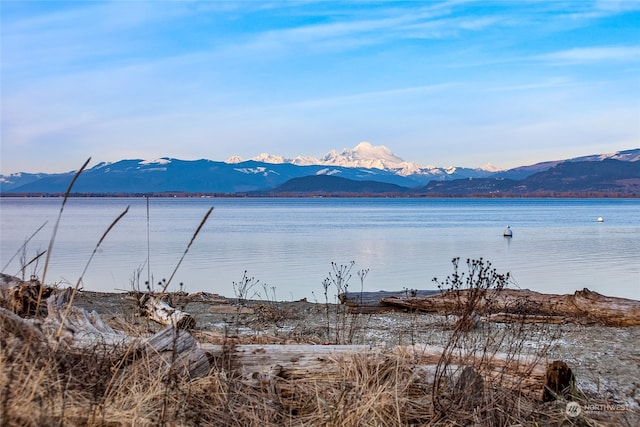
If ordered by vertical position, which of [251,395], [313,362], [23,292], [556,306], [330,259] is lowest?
[330,259]

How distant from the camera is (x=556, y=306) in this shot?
512 inches

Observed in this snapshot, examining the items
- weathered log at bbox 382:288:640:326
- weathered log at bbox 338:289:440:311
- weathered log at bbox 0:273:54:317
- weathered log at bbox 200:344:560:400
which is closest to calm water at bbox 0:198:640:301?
weathered log at bbox 0:273:54:317

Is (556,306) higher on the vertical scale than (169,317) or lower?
lower

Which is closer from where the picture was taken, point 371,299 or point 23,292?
point 23,292

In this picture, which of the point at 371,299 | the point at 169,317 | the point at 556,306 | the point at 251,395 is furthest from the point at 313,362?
the point at 556,306

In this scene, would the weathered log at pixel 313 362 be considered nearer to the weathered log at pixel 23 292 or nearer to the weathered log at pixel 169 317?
the weathered log at pixel 169 317

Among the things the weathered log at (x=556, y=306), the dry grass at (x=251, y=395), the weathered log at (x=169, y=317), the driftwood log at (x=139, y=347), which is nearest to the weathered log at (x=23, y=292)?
the weathered log at (x=169, y=317)

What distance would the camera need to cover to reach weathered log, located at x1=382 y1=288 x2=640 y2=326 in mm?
12250

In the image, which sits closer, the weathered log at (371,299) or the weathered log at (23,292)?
the weathered log at (23,292)

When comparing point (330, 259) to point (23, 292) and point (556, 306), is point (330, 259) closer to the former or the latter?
point (556, 306)

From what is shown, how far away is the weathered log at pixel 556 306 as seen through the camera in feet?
40.2

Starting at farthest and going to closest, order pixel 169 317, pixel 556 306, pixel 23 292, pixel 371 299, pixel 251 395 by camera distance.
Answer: pixel 371 299 → pixel 556 306 → pixel 169 317 → pixel 23 292 → pixel 251 395

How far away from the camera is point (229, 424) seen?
4.79 m

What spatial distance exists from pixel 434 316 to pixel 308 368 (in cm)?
761
